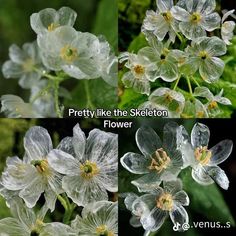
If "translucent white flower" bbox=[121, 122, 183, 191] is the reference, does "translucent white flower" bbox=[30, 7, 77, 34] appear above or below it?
above

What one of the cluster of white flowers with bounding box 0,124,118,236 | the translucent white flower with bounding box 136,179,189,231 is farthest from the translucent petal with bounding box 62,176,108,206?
the translucent white flower with bounding box 136,179,189,231

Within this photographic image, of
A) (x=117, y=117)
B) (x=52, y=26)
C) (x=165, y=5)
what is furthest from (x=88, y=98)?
(x=165, y=5)

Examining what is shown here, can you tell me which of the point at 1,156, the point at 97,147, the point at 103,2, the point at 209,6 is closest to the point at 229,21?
the point at 209,6

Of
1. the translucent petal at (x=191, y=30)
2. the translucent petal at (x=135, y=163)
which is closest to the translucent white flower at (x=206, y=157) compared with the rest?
the translucent petal at (x=135, y=163)

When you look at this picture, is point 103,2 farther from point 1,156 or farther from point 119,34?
point 1,156

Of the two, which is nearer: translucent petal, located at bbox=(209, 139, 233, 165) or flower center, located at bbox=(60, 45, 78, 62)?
flower center, located at bbox=(60, 45, 78, 62)

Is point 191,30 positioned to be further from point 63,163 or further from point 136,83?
point 63,163

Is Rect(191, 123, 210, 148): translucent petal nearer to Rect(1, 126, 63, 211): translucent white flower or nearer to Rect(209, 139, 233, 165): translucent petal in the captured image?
Rect(209, 139, 233, 165): translucent petal
